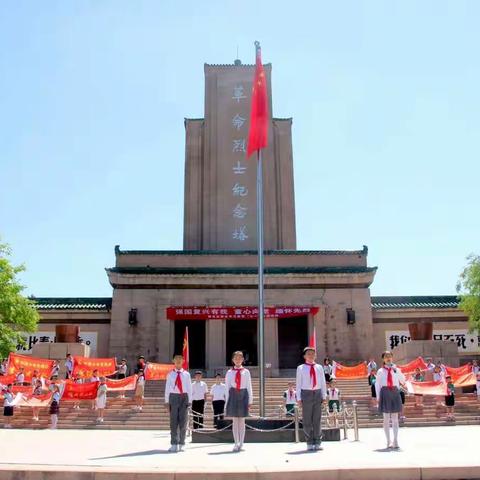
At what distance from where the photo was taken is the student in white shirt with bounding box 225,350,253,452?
9.42 m

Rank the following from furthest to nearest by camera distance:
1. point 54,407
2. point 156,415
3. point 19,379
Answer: point 19,379
point 156,415
point 54,407

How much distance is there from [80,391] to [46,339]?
1233 centimetres

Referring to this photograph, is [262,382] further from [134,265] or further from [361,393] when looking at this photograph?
[134,265]

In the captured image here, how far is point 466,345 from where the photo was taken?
3036cm

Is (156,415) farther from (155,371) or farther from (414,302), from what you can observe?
(414,302)

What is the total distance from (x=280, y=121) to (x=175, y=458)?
3180 centimetres

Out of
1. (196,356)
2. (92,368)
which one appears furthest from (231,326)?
(92,368)

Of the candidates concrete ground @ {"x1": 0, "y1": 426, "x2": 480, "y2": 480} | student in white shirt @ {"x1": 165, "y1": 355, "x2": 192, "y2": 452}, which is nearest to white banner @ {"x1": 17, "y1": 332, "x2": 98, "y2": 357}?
concrete ground @ {"x1": 0, "y1": 426, "x2": 480, "y2": 480}

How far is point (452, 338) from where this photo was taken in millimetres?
30516

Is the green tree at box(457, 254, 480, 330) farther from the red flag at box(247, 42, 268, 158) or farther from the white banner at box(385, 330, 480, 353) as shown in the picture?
the red flag at box(247, 42, 268, 158)

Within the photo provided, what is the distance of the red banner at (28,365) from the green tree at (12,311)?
4886 millimetres

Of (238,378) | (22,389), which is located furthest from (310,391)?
(22,389)

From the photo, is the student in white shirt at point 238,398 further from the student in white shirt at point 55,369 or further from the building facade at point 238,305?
the building facade at point 238,305

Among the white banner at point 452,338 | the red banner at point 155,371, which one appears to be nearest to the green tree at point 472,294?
the white banner at point 452,338
